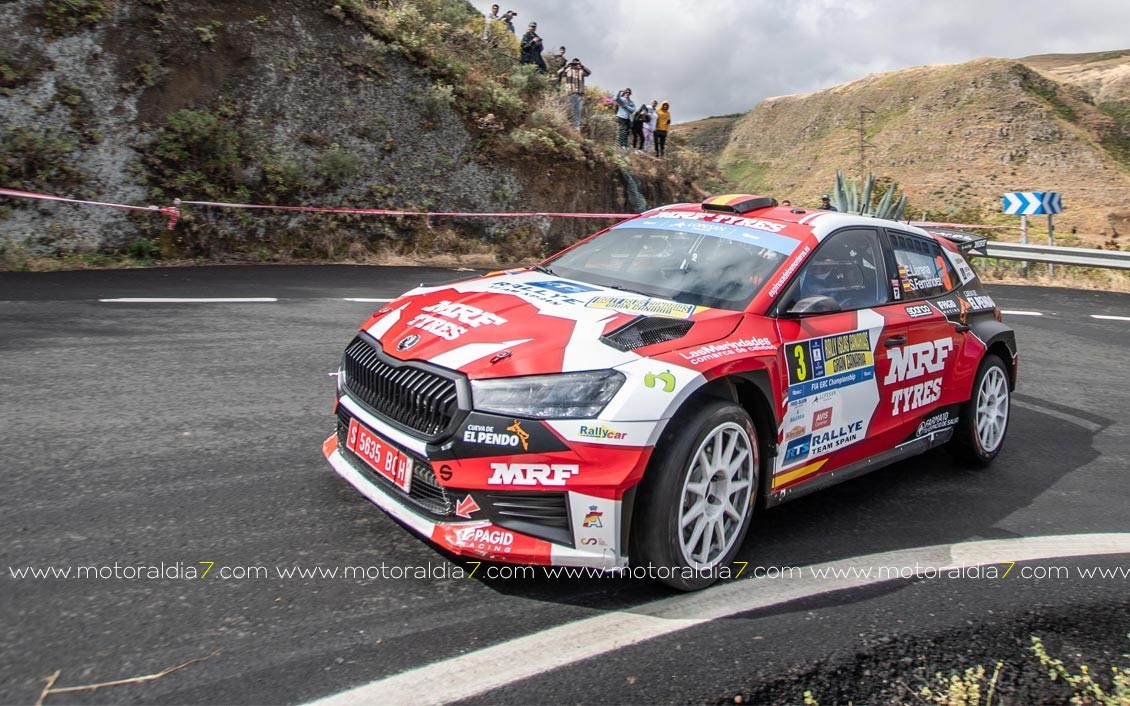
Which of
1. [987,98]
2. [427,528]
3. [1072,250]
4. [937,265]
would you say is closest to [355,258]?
[937,265]

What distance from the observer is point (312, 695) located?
275cm

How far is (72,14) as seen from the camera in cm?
1378

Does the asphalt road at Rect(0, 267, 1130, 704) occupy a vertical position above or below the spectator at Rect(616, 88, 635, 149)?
below

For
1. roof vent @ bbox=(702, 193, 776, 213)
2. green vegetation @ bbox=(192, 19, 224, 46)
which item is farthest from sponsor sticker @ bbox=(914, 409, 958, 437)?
green vegetation @ bbox=(192, 19, 224, 46)

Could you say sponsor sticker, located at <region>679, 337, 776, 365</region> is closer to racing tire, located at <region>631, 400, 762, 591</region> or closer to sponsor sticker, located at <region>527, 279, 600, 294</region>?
racing tire, located at <region>631, 400, 762, 591</region>

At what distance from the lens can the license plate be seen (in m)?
3.66

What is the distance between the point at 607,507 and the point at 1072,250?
16.0 metres

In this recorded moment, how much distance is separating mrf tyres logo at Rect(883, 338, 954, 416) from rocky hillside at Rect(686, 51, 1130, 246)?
1836 inches

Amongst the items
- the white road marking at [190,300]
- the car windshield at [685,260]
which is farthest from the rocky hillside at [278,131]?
the car windshield at [685,260]

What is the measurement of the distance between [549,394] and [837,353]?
1.86 m

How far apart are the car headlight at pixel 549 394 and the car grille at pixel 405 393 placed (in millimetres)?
151

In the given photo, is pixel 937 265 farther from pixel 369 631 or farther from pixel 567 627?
pixel 369 631

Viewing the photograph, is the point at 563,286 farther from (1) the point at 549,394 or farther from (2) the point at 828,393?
(2) the point at 828,393

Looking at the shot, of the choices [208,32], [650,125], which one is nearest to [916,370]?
[208,32]
